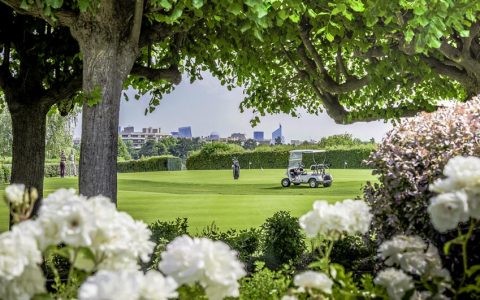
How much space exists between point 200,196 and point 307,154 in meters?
5.38

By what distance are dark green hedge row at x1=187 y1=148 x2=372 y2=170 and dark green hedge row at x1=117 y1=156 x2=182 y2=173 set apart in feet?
5.66

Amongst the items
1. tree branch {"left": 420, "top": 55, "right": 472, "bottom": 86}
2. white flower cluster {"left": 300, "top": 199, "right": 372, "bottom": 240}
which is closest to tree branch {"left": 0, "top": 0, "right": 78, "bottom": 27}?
white flower cluster {"left": 300, "top": 199, "right": 372, "bottom": 240}

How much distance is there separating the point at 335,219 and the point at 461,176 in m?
0.61

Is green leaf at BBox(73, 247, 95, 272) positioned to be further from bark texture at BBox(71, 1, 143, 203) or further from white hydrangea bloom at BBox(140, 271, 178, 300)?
bark texture at BBox(71, 1, 143, 203)

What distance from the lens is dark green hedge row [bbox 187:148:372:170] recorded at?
24.9m

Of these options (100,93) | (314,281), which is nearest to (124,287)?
(314,281)

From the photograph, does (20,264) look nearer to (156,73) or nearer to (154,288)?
(154,288)

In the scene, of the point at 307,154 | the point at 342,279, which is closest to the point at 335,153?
the point at 307,154

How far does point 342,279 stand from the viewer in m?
3.21

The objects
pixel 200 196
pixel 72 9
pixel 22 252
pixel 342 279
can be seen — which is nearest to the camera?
pixel 22 252

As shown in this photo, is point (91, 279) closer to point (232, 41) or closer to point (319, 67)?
point (232, 41)

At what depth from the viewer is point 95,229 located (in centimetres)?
224

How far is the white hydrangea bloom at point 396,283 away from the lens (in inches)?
111

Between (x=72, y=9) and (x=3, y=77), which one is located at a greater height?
(x=72, y=9)
